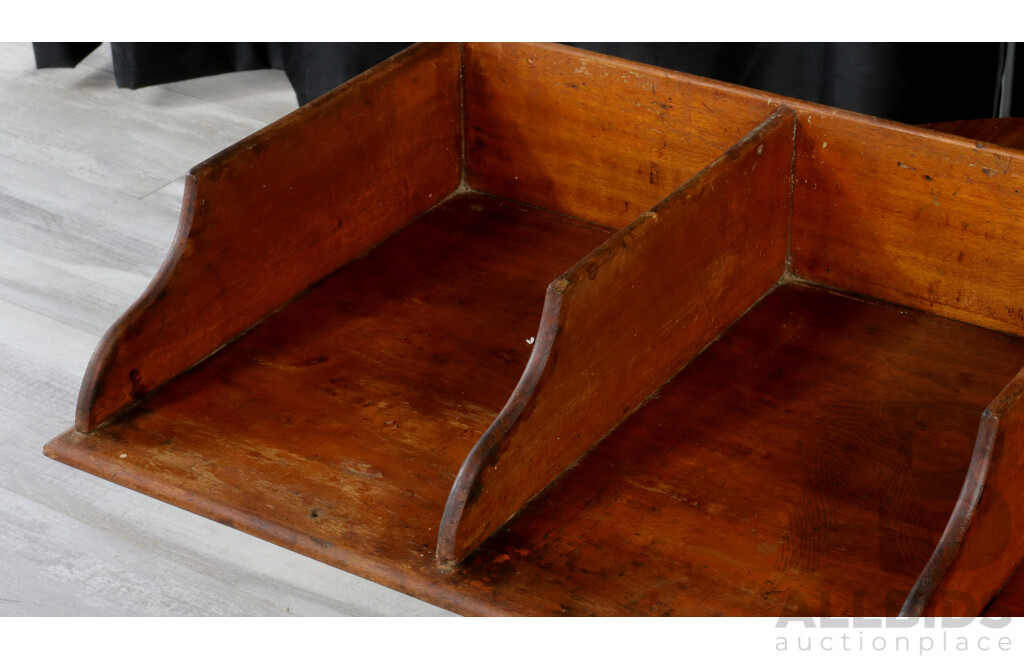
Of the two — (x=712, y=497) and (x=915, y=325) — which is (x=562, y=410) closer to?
(x=712, y=497)

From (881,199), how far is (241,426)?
2.36ft

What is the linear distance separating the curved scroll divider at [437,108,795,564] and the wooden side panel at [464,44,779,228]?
0.40 feet

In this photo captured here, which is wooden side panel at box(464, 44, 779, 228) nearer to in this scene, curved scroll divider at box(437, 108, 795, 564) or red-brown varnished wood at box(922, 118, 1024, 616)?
curved scroll divider at box(437, 108, 795, 564)

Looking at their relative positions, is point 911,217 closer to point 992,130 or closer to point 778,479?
point 992,130

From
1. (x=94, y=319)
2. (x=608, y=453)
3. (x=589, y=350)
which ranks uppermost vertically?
(x=589, y=350)

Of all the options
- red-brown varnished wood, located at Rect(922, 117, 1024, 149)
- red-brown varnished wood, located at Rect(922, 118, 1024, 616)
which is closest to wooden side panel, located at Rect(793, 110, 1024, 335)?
red-brown varnished wood, located at Rect(922, 117, 1024, 149)

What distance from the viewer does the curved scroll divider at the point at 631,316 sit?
113 cm

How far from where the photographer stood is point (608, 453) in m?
1.25

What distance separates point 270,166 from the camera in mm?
1403

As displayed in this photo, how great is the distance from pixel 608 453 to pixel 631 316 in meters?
0.13

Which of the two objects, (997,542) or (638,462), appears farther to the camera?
(638,462)

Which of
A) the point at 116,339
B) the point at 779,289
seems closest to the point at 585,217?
the point at 779,289

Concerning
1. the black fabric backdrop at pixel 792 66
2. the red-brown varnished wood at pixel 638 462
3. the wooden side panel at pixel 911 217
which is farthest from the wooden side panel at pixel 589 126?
the black fabric backdrop at pixel 792 66

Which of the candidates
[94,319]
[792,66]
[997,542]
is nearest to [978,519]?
[997,542]
